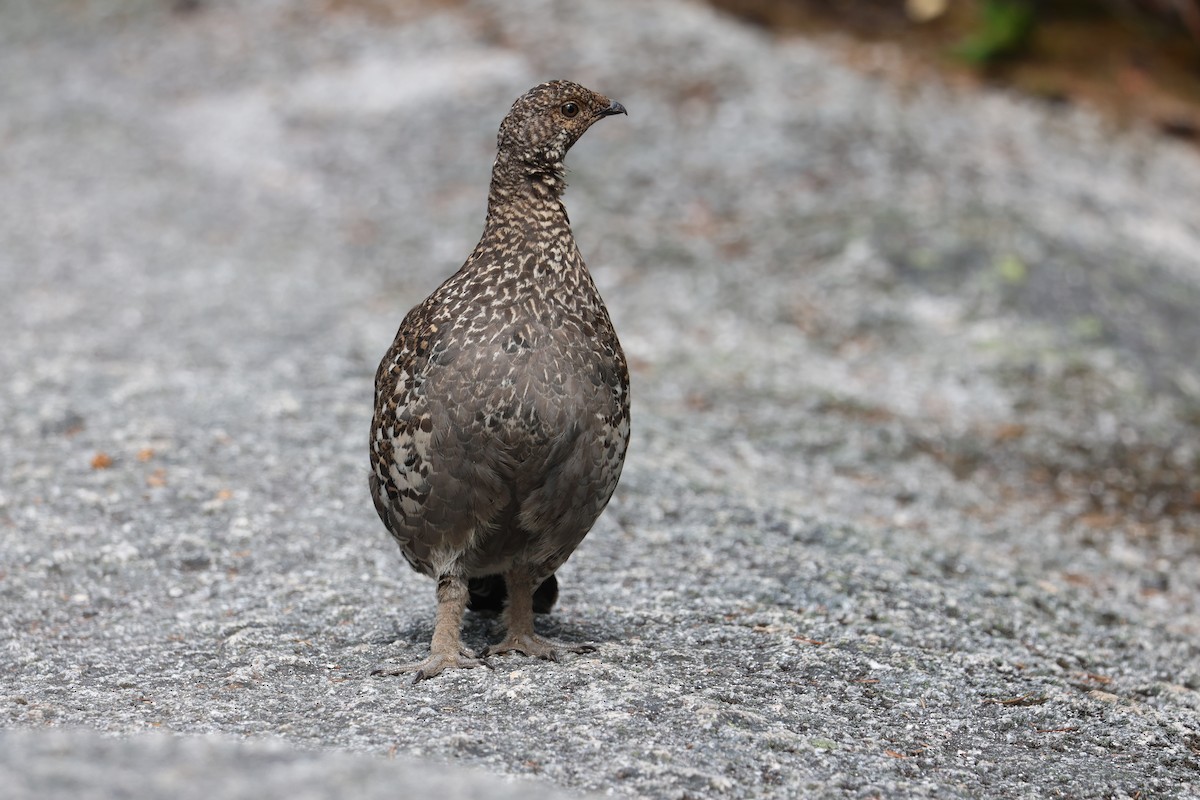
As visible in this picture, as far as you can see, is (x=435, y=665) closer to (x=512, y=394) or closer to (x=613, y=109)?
(x=512, y=394)

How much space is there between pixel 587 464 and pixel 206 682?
1.90 m

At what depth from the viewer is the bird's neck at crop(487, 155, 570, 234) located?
569cm

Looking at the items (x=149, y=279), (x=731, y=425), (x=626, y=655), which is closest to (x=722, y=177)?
(x=731, y=425)

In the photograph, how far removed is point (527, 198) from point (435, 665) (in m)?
2.02

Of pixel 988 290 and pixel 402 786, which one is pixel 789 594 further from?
pixel 988 290

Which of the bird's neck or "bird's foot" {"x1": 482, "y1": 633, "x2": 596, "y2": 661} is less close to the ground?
the bird's neck

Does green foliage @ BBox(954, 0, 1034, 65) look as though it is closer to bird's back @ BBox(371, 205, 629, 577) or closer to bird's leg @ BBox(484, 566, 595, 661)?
bird's back @ BBox(371, 205, 629, 577)

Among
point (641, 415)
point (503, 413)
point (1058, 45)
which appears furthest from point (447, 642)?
point (1058, 45)

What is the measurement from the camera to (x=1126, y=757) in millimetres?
5633

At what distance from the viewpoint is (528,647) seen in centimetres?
582

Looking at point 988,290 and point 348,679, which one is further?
point 988,290

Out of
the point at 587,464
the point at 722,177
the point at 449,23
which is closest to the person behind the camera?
the point at 587,464

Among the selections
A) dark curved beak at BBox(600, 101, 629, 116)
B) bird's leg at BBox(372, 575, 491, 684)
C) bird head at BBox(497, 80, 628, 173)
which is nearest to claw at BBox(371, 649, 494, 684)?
bird's leg at BBox(372, 575, 491, 684)

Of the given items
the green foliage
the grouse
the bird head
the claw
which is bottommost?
the claw
